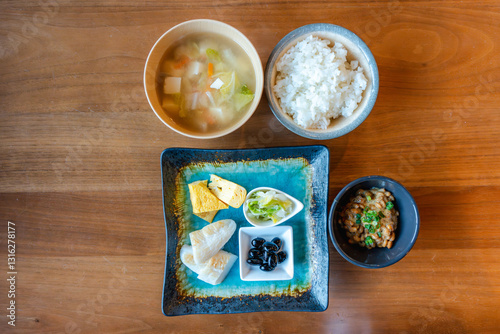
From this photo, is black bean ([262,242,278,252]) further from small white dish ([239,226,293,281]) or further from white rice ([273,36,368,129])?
white rice ([273,36,368,129])

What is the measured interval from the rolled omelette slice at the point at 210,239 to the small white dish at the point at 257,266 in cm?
9

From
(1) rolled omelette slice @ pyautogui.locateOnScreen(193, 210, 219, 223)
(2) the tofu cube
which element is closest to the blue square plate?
(1) rolled omelette slice @ pyautogui.locateOnScreen(193, 210, 219, 223)

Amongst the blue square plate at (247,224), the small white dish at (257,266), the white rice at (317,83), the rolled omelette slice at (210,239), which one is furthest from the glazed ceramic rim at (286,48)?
the rolled omelette slice at (210,239)

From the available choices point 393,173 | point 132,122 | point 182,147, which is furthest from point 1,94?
point 393,173

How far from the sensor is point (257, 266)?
161 centimetres

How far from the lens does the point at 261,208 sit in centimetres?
155

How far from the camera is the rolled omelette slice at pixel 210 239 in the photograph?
154cm

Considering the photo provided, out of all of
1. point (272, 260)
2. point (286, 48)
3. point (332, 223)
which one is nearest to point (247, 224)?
point (272, 260)

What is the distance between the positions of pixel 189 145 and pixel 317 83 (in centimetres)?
73

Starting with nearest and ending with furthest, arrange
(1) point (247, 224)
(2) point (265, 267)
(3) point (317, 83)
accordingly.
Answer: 1. (3) point (317, 83)
2. (2) point (265, 267)
3. (1) point (247, 224)

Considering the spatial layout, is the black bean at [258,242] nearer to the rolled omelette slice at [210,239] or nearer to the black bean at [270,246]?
the black bean at [270,246]

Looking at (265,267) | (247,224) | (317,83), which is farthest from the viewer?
(247,224)

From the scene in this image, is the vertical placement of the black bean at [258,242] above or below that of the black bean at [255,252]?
above

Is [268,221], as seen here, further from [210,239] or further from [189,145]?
[189,145]
